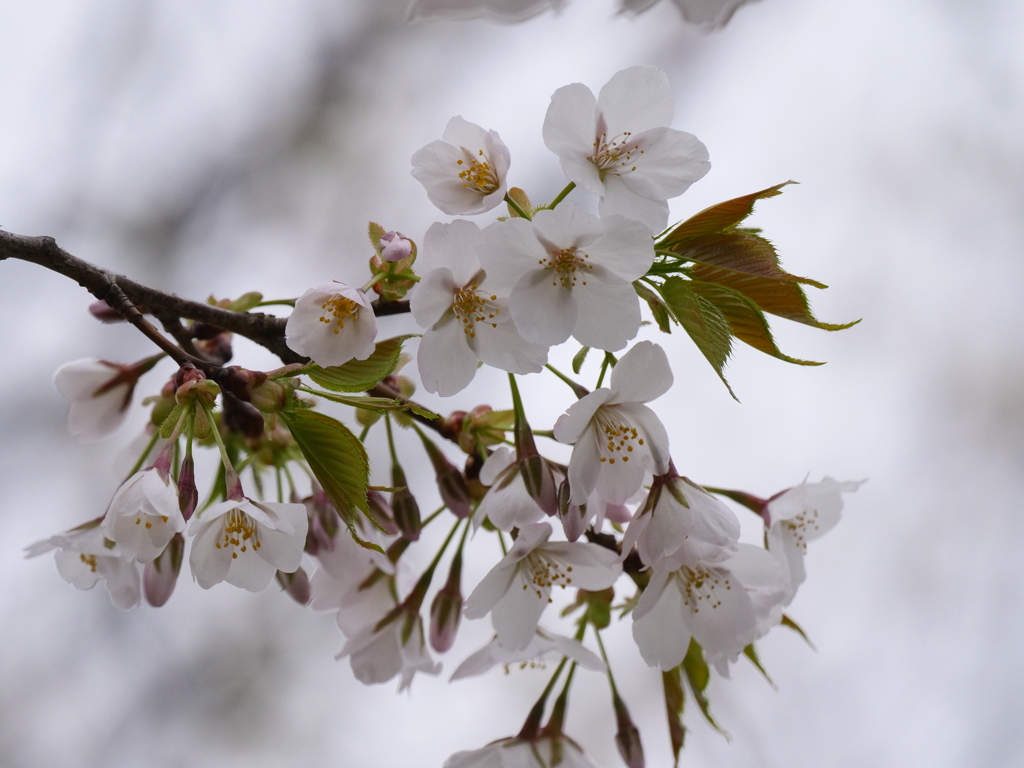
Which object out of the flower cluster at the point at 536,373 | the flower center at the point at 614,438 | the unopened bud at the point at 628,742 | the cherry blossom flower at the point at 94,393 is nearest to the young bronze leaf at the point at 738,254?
the flower cluster at the point at 536,373

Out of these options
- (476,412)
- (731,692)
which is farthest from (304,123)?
(731,692)

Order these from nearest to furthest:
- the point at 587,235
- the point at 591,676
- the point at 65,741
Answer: the point at 587,235 → the point at 65,741 → the point at 591,676

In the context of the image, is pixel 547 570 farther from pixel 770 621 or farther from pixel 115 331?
pixel 115 331

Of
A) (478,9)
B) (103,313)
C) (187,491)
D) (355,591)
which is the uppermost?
(478,9)

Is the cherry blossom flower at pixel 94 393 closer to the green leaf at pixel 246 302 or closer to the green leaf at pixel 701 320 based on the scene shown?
the green leaf at pixel 246 302

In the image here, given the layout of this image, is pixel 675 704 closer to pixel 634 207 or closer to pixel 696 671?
pixel 696 671

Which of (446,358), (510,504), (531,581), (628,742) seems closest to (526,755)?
(628,742)

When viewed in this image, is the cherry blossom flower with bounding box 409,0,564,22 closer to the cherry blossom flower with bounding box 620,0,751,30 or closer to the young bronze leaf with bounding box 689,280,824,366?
the cherry blossom flower with bounding box 620,0,751,30
